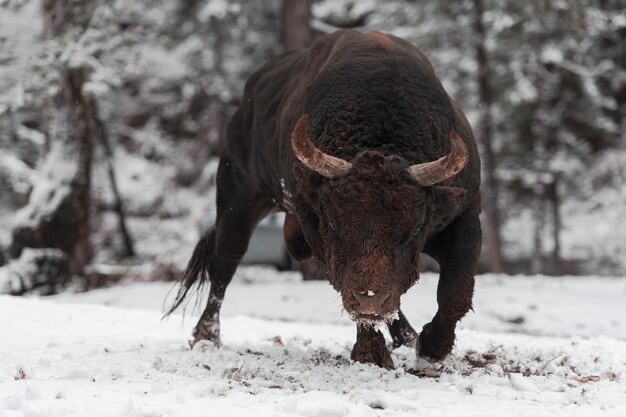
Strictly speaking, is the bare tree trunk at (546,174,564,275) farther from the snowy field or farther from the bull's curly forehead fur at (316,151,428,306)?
the bull's curly forehead fur at (316,151,428,306)

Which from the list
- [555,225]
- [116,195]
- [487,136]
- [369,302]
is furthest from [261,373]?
[116,195]

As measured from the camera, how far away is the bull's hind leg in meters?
6.98

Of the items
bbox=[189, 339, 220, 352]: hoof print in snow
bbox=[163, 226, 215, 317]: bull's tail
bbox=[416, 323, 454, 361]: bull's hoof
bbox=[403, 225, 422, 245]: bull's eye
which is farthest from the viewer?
bbox=[163, 226, 215, 317]: bull's tail

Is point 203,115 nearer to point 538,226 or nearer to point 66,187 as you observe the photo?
point 66,187

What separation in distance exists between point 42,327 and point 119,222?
14.6 meters

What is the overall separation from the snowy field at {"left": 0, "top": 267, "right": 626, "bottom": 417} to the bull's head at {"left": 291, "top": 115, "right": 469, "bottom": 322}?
621 millimetres

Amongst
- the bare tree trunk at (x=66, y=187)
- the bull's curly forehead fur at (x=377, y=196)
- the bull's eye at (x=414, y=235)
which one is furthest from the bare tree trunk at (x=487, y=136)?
the bull's curly forehead fur at (x=377, y=196)

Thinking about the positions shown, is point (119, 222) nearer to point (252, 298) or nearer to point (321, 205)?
point (252, 298)

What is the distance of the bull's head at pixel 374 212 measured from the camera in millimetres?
4363

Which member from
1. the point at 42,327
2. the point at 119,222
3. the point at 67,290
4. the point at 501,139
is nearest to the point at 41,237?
the point at 67,290

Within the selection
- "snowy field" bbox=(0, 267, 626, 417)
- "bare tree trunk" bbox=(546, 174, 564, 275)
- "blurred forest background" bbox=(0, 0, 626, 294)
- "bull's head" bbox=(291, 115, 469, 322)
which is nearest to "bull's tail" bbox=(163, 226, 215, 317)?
"snowy field" bbox=(0, 267, 626, 417)

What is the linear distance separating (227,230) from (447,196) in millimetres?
2753

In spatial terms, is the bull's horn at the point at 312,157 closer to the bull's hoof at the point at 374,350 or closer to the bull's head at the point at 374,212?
the bull's head at the point at 374,212

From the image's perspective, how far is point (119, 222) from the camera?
2188cm
